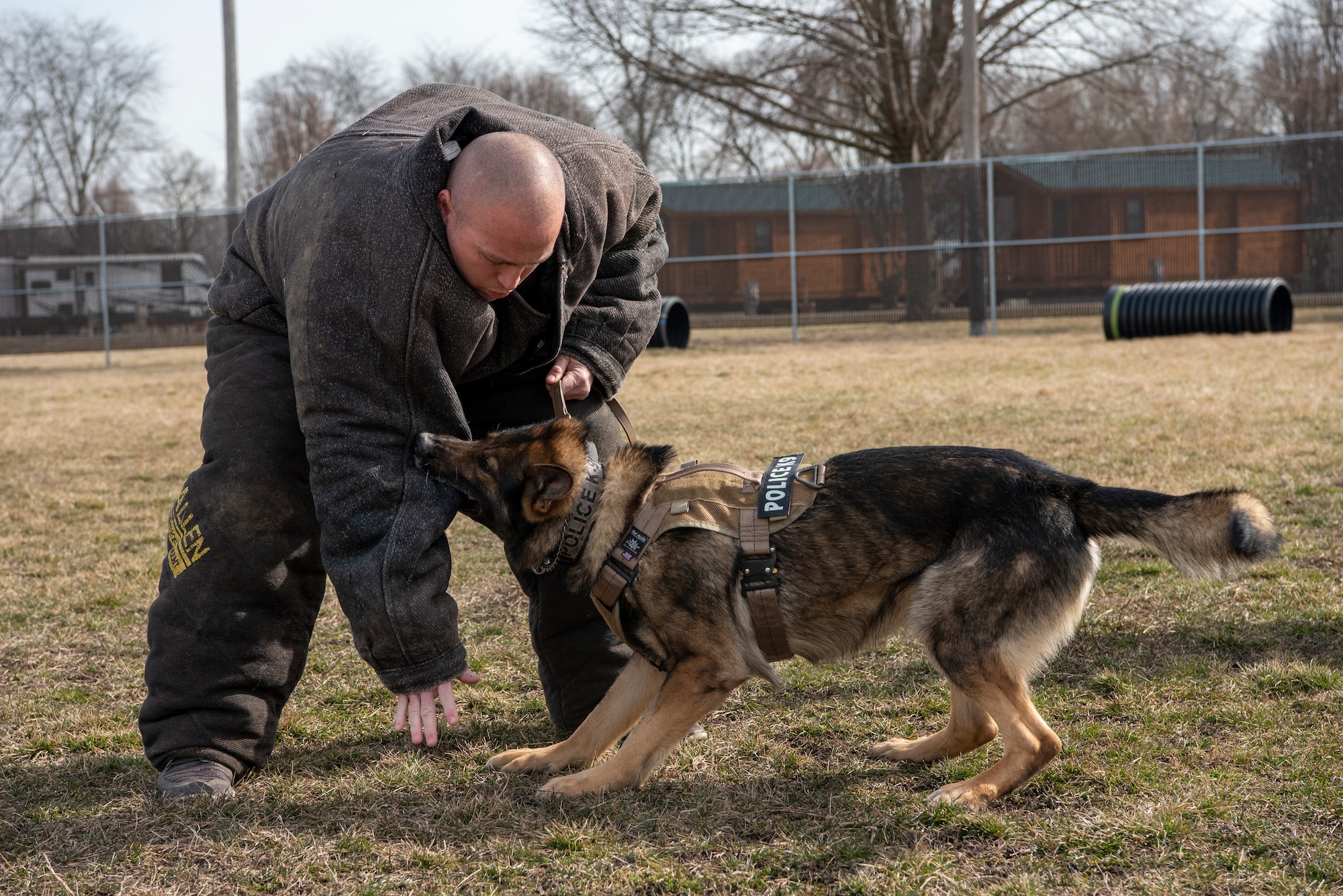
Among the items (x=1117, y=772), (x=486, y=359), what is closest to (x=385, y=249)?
(x=486, y=359)

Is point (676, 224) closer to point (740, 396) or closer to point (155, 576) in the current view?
point (740, 396)

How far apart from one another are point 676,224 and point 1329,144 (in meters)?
12.3

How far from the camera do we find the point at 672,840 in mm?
2758

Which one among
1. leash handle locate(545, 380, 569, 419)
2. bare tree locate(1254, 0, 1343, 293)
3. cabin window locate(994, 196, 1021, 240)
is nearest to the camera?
leash handle locate(545, 380, 569, 419)

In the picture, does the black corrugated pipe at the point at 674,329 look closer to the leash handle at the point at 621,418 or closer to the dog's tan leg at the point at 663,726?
the leash handle at the point at 621,418

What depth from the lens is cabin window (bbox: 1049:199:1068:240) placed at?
2211 centimetres

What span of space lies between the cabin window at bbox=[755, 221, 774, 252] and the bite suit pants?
18986 mm

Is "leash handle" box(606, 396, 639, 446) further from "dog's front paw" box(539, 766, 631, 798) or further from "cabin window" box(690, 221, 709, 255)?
"cabin window" box(690, 221, 709, 255)

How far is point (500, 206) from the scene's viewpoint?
8.86 feet

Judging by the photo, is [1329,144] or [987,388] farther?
[1329,144]

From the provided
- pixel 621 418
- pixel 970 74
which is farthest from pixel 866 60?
pixel 621 418

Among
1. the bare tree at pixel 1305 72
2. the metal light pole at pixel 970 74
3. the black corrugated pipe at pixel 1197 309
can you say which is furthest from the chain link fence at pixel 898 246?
the bare tree at pixel 1305 72

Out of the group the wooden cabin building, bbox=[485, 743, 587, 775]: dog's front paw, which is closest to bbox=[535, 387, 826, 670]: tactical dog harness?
bbox=[485, 743, 587, 775]: dog's front paw

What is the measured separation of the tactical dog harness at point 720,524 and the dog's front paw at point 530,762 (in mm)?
440
